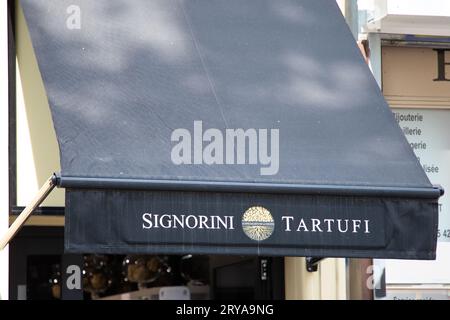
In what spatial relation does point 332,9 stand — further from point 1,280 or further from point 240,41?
point 1,280

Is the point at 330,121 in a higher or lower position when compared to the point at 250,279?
higher

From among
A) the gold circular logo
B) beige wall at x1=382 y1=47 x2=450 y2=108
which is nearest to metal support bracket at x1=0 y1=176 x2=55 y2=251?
the gold circular logo

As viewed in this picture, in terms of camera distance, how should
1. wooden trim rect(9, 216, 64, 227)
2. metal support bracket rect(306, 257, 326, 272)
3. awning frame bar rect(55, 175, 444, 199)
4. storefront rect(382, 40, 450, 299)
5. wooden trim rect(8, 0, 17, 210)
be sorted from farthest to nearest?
storefront rect(382, 40, 450, 299), metal support bracket rect(306, 257, 326, 272), wooden trim rect(9, 216, 64, 227), wooden trim rect(8, 0, 17, 210), awning frame bar rect(55, 175, 444, 199)

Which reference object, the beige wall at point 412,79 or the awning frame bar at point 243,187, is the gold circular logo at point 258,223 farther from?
the beige wall at point 412,79

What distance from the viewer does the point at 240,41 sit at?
24.0 feet

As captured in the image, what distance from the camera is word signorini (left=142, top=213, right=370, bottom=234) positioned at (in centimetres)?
632

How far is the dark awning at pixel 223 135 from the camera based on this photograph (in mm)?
6348

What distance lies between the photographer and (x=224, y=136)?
22.2 ft

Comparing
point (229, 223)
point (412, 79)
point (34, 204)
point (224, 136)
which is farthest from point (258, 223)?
point (412, 79)

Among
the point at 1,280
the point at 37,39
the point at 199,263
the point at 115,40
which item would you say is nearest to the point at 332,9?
the point at 115,40

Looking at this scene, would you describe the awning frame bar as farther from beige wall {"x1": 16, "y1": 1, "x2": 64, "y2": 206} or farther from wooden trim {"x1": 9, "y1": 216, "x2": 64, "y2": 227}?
wooden trim {"x1": 9, "y1": 216, "x2": 64, "y2": 227}

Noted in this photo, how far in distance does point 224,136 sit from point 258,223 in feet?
2.06

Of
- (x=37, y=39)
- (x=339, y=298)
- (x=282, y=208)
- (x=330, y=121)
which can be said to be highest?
(x=37, y=39)

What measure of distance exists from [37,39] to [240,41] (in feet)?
4.22
